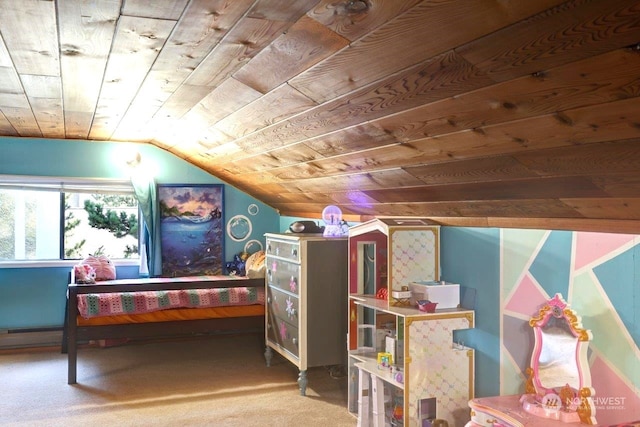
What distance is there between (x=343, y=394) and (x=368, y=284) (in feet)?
2.67

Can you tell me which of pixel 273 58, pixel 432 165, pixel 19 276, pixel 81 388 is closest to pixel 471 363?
pixel 432 165

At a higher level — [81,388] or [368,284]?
[368,284]

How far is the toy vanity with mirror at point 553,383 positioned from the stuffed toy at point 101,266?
408cm

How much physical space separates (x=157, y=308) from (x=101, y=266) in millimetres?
1112

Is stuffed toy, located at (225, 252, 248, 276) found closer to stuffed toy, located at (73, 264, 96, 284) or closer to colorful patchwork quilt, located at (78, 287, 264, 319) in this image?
colorful patchwork quilt, located at (78, 287, 264, 319)

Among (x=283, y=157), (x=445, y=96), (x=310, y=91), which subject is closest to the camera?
(x=445, y=96)

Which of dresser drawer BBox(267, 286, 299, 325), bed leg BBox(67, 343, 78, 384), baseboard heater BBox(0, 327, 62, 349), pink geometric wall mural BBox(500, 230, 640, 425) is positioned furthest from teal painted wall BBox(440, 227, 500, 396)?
baseboard heater BBox(0, 327, 62, 349)

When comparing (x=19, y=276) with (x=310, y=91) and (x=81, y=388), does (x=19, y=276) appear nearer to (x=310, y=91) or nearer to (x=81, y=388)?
(x=81, y=388)

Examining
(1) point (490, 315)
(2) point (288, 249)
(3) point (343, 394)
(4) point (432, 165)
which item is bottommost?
(3) point (343, 394)

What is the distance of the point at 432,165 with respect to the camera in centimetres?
283

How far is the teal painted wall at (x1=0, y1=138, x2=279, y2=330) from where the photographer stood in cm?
570

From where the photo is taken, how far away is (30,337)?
5.70m

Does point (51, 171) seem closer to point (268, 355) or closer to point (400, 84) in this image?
point (268, 355)

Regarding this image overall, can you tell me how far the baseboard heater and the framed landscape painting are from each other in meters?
1.13
